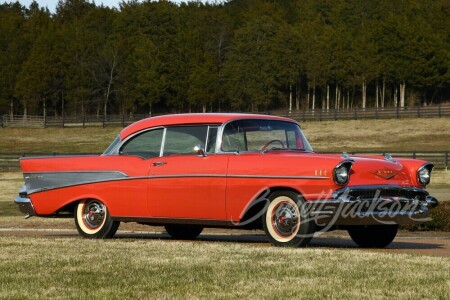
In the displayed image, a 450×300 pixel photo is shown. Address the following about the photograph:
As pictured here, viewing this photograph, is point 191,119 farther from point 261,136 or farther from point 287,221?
point 287,221

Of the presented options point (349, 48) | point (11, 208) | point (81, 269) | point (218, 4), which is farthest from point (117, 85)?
point (81, 269)

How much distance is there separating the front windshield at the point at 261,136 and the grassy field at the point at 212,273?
5.10 feet

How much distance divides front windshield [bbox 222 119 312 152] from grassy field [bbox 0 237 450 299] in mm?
1555

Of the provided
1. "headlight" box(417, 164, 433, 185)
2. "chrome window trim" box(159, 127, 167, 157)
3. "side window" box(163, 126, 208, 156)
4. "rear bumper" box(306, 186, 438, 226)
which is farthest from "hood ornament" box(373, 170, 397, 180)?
"chrome window trim" box(159, 127, 167, 157)

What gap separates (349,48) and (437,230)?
84.1 meters

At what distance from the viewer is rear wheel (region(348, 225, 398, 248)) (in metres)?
13.0

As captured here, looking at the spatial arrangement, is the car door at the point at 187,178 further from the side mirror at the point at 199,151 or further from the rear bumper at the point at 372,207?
the rear bumper at the point at 372,207

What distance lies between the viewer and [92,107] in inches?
4407

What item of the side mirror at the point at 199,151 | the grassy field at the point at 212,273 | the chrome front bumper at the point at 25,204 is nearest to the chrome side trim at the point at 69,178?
the chrome front bumper at the point at 25,204

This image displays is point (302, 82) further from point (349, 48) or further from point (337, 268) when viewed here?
point (337, 268)

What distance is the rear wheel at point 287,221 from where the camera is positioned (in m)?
11.6

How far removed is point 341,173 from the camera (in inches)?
453

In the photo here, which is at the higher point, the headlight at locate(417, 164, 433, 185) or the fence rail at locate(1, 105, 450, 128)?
the headlight at locate(417, 164, 433, 185)

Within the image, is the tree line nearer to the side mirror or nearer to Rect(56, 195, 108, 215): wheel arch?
Rect(56, 195, 108, 215): wheel arch
